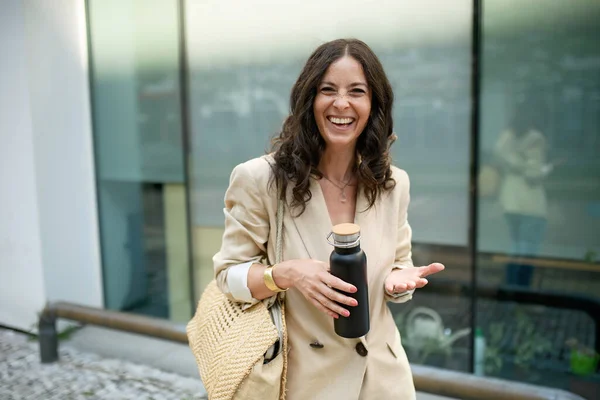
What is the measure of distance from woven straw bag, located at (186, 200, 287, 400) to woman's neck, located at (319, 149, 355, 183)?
0.22 metres

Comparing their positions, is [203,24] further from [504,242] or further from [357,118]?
[357,118]

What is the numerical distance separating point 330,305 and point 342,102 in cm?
61

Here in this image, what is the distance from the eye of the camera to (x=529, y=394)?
9.94 feet

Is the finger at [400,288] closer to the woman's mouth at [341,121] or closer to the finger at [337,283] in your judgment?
the finger at [337,283]

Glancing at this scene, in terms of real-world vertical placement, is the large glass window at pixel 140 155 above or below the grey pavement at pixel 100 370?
above

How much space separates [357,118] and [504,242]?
284cm

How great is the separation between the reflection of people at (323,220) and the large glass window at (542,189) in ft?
8.36

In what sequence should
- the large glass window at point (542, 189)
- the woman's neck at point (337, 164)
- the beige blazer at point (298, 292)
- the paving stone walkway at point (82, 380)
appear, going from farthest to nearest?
the paving stone walkway at point (82, 380) < the large glass window at point (542, 189) < the woman's neck at point (337, 164) < the beige blazer at point (298, 292)

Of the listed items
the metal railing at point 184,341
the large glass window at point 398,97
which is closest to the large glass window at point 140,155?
the large glass window at point 398,97

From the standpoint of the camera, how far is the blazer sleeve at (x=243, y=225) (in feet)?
6.18

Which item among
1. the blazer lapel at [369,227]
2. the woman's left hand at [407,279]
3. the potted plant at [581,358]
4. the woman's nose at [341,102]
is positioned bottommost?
→ the potted plant at [581,358]

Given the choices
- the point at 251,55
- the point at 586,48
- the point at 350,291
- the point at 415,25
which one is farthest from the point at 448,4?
the point at 350,291

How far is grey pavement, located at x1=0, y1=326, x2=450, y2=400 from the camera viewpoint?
4.38 meters

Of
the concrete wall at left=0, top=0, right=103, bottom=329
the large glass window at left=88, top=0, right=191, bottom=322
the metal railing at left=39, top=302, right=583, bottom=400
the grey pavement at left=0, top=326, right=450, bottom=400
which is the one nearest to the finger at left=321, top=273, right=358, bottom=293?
the metal railing at left=39, top=302, right=583, bottom=400
